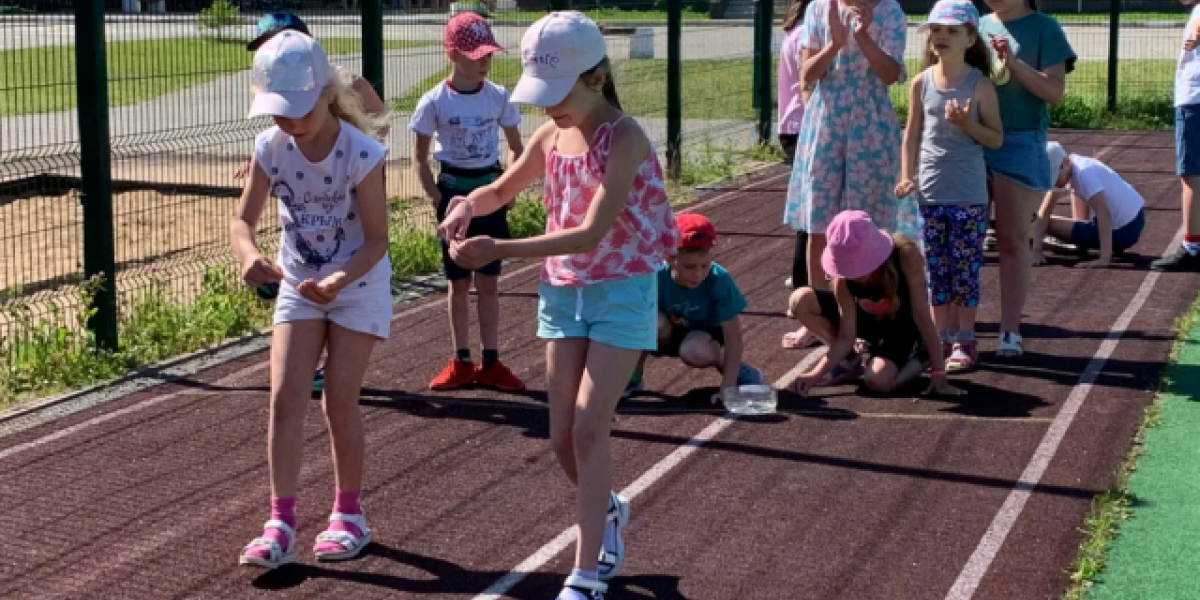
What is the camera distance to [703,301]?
26.0 ft

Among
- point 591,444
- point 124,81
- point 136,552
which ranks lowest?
point 136,552

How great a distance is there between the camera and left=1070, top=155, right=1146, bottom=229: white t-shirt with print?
11609 mm

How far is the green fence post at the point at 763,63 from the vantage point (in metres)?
19.4

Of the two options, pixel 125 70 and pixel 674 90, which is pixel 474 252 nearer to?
pixel 125 70

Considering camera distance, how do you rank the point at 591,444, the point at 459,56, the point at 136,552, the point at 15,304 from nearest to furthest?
the point at 591,444
the point at 136,552
the point at 459,56
the point at 15,304

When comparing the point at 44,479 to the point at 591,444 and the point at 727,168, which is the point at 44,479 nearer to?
the point at 591,444

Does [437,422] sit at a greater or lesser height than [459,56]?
lesser

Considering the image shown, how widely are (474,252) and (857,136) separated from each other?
13.7 feet

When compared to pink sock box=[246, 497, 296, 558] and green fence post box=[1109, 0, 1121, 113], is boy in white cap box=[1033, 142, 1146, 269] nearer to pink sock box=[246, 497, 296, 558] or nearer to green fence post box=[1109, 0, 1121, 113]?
pink sock box=[246, 497, 296, 558]

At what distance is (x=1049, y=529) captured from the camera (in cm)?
610

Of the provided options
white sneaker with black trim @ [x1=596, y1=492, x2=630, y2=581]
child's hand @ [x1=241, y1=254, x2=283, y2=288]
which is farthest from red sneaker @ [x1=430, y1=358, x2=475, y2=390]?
child's hand @ [x1=241, y1=254, x2=283, y2=288]

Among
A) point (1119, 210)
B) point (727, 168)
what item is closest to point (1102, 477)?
point (1119, 210)

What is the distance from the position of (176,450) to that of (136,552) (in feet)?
4.51

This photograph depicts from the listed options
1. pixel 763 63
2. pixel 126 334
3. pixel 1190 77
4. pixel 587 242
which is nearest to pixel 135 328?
pixel 126 334
